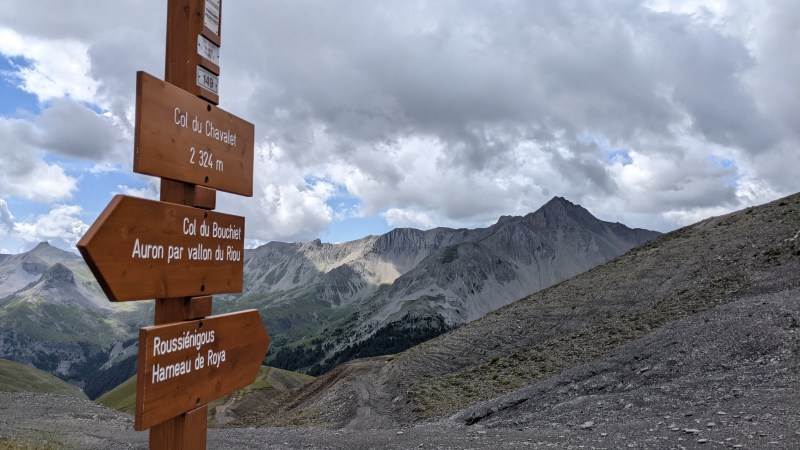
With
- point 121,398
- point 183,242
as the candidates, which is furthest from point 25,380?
point 183,242

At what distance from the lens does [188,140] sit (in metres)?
5.39

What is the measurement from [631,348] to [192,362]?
22.6 m

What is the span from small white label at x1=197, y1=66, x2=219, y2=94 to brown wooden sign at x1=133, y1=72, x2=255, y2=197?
22 cm

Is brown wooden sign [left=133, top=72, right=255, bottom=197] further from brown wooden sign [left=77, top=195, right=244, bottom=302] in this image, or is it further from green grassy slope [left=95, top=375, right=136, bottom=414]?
green grassy slope [left=95, top=375, right=136, bottom=414]

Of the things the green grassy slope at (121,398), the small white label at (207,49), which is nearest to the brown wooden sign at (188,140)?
the small white label at (207,49)

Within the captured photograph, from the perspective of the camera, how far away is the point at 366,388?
37.8 meters

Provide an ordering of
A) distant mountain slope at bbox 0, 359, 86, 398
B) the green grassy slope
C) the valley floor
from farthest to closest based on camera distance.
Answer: the green grassy slope → distant mountain slope at bbox 0, 359, 86, 398 → the valley floor

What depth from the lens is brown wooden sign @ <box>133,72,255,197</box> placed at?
4.78m

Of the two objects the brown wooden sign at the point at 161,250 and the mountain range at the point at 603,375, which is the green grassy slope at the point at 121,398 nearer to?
the mountain range at the point at 603,375

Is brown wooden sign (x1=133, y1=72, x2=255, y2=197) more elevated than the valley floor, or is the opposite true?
brown wooden sign (x1=133, y1=72, x2=255, y2=197)

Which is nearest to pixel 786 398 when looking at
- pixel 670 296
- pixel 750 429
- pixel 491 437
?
pixel 750 429

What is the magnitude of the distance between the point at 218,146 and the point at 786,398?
587 inches

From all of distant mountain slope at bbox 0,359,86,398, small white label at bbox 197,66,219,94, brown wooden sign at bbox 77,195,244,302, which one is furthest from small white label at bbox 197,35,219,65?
distant mountain slope at bbox 0,359,86,398

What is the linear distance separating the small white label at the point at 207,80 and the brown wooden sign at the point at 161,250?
5.02 feet
